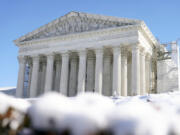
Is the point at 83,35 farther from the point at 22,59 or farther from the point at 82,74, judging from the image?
the point at 22,59

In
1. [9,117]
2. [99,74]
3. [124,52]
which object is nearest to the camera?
[9,117]

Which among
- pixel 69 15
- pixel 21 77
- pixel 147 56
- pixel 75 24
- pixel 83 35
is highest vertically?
pixel 69 15

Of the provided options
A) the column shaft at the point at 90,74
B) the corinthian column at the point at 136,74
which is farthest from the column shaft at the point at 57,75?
the corinthian column at the point at 136,74

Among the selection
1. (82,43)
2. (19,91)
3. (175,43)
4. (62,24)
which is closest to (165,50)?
(175,43)

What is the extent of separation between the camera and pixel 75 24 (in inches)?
1607

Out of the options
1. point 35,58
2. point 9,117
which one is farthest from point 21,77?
point 9,117

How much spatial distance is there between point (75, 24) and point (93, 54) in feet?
19.3

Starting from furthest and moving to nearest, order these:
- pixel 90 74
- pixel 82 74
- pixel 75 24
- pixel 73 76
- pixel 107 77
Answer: pixel 73 76
pixel 90 74
pixel 75 24
pixel 107 77
pixel 82 74

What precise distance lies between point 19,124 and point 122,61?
35633mm

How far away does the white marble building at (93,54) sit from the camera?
35.5 m

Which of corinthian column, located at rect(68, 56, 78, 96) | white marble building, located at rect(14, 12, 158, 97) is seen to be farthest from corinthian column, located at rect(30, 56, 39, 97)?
corinthian column, located at rect(68, 56, 78, 96)

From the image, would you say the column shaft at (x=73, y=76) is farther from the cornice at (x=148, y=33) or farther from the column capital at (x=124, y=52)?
the cornice at (x=148, y=33)

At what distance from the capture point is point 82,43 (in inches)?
1537

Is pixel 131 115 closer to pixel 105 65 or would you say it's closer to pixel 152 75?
pixel 105 65
